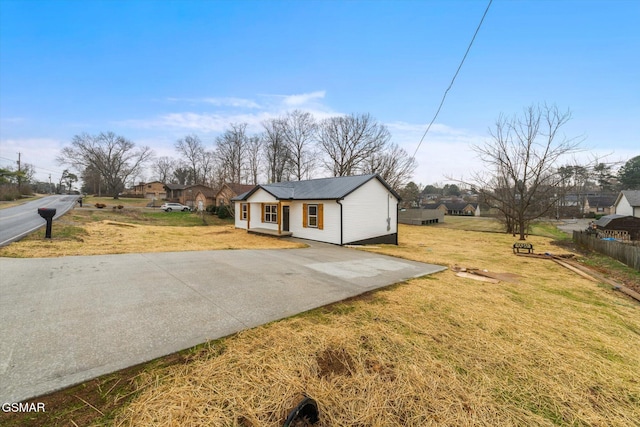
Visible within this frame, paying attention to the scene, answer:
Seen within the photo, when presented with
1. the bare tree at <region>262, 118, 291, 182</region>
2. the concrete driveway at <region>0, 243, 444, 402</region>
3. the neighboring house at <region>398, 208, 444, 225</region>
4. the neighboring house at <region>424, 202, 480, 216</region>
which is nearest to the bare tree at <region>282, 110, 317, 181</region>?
the bare tree at <region>262, 118, 291, 182</region>

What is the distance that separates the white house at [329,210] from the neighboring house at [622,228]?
1484 centimetres

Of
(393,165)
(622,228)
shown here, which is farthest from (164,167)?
(622,228)

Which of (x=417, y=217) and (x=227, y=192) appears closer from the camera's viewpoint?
(x=417, y=217)

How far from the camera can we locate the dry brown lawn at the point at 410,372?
1817mm

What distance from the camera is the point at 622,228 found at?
17.2 meters

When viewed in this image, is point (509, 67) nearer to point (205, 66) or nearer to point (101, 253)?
point (205, 66)

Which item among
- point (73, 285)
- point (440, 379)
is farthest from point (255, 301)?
point (73, 285)

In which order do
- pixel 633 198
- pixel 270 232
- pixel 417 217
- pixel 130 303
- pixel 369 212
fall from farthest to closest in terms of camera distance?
pixel 633 198 → pixel 417 217 → pixel 270 232 → pixel 369 212 → pixel 130 303

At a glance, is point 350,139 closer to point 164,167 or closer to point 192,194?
point 192,194

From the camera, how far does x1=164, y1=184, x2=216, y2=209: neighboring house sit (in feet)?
127

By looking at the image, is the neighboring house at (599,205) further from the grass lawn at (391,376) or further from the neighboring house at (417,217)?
the grass lawn at (391,376)

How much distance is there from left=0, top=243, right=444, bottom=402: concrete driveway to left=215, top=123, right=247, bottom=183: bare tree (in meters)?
30.2

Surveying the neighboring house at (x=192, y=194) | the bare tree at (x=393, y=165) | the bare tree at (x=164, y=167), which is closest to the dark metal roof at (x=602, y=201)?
the bare tree at (x=393, y=165)

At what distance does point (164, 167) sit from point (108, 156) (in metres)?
10.3
